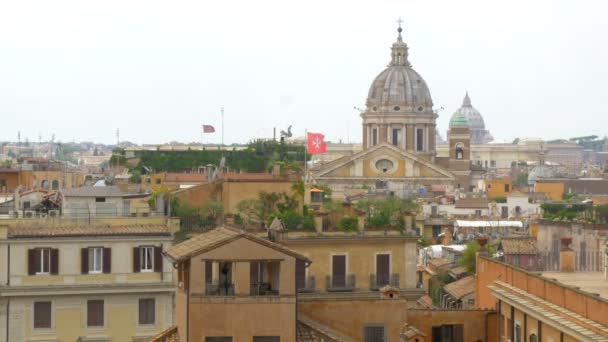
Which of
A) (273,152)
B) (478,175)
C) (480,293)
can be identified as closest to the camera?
(480,293)

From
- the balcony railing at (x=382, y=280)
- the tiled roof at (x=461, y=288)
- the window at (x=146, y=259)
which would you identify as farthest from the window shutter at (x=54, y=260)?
the tiled roof at (x=461, y=288)

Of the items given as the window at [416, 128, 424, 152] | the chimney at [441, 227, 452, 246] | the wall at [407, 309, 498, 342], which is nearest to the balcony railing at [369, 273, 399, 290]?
the wall at [407, 309, 498, 342]

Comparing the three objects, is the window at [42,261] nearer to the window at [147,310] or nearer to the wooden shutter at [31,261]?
the wooden shutter at [31,261]

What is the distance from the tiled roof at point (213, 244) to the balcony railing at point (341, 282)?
36.8 feet

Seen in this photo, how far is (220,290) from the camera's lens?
26125mm

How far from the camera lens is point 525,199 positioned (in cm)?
11106

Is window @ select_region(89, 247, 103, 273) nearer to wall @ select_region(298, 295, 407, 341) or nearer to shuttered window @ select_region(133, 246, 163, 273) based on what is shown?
shuttered window @ select_region(133, 246, 163, 273)

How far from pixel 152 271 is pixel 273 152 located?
168ft

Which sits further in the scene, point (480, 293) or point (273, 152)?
point (273, 152)

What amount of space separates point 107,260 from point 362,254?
5.47 metres

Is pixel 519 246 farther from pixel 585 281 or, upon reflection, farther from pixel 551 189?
pixel 551 189

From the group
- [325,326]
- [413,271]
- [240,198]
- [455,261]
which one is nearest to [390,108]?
[455,261]

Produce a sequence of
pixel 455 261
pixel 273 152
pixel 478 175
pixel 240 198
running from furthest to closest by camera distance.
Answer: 1. pixel 478 175
2. pixel 273 152
3. pixel 455 261
4. pixel 240 198

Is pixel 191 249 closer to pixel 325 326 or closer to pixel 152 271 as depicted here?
pixel 325 326
